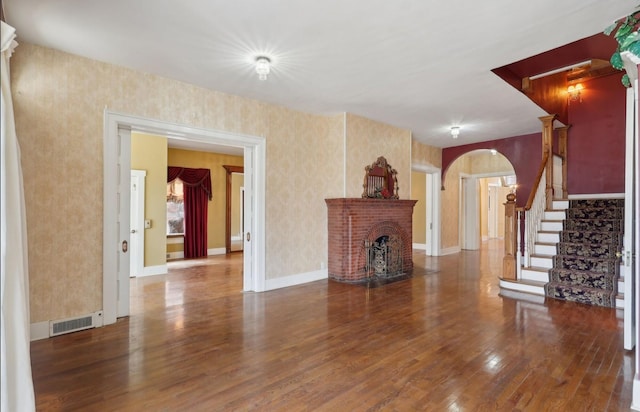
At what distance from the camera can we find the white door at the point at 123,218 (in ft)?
12.7

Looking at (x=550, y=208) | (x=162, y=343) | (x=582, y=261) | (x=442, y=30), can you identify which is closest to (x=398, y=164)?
(x=550, y=208)

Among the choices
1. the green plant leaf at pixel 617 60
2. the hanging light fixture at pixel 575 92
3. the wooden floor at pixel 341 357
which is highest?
the hanging light fixture at pixel 575 92

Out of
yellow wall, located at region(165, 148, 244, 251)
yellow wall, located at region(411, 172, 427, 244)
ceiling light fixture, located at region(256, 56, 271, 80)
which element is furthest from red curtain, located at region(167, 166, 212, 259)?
yellow wall, located at region(411, 172, 427, 244)

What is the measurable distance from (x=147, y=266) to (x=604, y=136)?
9.22 m

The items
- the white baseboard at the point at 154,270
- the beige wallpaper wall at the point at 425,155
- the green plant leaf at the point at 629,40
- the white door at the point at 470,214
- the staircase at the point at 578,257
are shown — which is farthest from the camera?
the white door at the point at 470,214

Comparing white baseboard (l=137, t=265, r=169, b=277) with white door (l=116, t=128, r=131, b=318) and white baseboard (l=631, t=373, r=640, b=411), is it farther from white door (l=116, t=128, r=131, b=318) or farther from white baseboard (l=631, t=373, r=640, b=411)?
white baseboard (l=631, t=373, r=640, b=411)

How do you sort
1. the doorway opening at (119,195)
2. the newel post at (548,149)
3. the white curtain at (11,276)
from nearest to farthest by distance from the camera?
the white curtain at (11,276) → the doorway opening at (119,195) → the newel post at (548,149)

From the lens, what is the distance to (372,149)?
6.17 metres

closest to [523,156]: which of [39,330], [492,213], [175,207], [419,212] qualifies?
[419,212]

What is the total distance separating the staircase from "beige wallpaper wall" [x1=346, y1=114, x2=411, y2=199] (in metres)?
2.60

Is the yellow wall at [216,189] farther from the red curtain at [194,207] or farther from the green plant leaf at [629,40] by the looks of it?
the green plant leaf at [629,40]

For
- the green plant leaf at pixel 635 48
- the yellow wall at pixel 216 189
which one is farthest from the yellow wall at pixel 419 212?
the green plant leaf at pixel 635 48

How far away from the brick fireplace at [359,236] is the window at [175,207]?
454cm

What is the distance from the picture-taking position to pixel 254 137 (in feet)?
16.3
